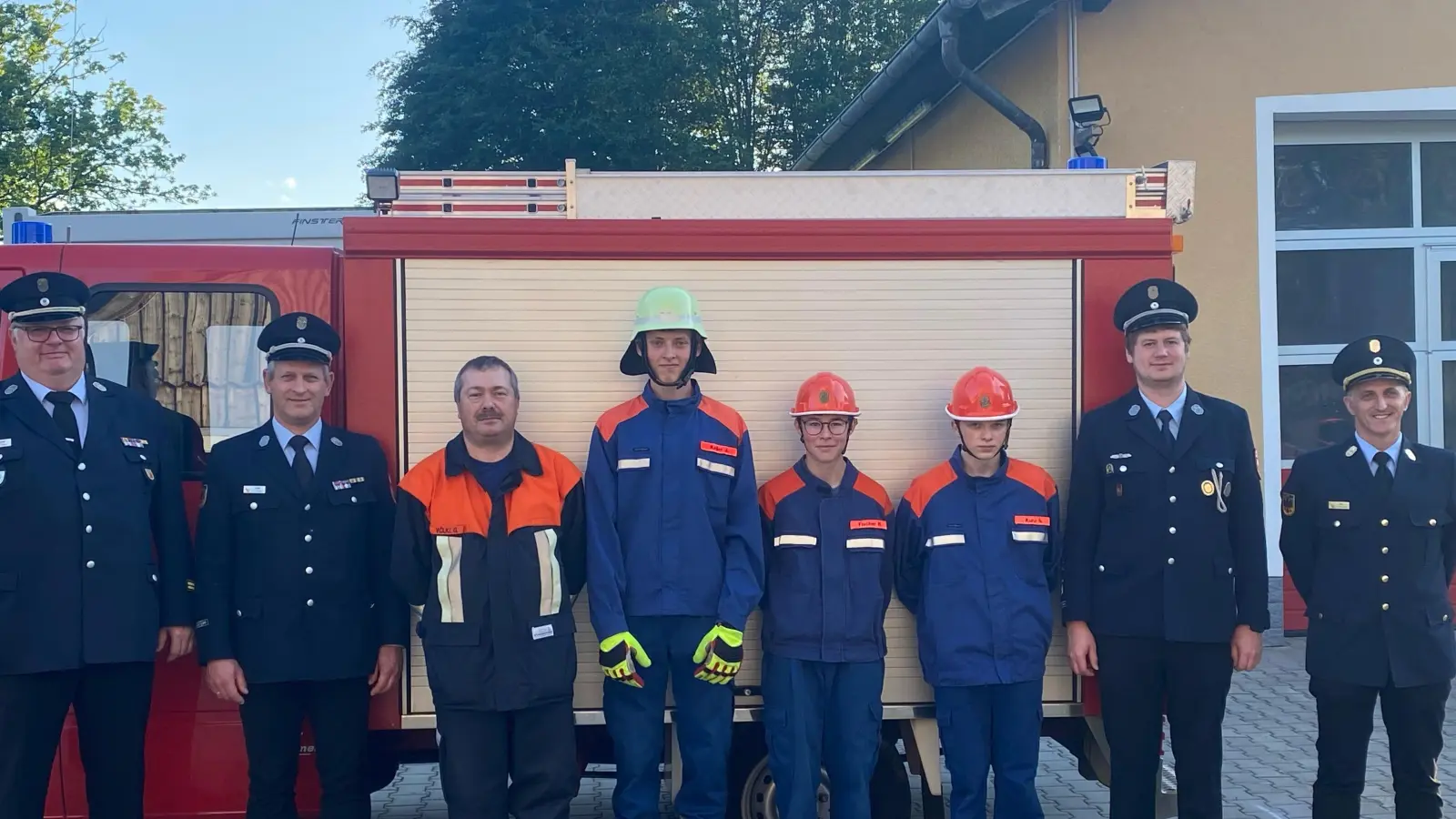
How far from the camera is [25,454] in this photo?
12.0 ft

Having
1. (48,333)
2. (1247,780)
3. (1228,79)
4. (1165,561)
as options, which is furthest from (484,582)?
(1228,79)

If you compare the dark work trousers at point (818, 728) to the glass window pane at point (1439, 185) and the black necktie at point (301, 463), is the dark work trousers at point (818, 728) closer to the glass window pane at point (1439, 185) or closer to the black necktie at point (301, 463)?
the black necktie at point (301, 463)

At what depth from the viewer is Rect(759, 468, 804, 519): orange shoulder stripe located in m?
4.02

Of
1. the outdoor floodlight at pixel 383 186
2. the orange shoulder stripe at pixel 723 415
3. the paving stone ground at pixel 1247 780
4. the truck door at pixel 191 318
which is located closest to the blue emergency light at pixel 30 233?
the truck door at pixel 191 318

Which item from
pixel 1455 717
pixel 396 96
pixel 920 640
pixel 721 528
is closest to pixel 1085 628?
pixel 920 640

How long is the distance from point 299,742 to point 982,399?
254cm

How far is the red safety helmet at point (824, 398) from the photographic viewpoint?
152 inches

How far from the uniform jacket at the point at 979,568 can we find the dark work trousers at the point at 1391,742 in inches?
39.8

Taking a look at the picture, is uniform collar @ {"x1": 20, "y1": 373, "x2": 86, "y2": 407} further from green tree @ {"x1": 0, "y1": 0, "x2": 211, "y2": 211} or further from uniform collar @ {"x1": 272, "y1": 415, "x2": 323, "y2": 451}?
green tree @ {"x1": 0, "y1": 0, "x2": 211, "y2": 211}

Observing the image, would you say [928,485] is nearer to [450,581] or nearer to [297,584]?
[450,581]

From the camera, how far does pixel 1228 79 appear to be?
796cm

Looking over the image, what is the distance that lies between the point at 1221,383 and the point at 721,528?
521 cm

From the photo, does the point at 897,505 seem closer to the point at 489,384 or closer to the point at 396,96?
the point at 489,384

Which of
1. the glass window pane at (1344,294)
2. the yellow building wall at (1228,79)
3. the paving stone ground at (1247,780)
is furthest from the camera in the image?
the glass window pane at (1344,294)
